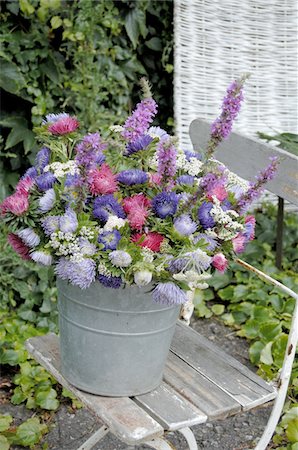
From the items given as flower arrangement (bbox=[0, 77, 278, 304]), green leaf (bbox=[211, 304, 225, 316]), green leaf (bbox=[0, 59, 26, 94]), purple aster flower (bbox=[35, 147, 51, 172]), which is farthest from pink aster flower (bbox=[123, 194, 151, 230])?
green leaf (bbox=[211, 304, 225, 316])

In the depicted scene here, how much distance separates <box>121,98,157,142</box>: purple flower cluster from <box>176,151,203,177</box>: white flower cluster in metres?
0.11

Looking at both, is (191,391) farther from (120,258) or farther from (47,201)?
(47,201)

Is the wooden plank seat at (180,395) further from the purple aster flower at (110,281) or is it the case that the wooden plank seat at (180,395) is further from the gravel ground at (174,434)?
the gravel ground at (174,434)

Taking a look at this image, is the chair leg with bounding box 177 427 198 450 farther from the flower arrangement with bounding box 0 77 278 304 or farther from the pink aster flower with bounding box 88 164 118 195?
the pink aster flower with bounding box 88 164 118 195

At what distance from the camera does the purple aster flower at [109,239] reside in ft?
4.67

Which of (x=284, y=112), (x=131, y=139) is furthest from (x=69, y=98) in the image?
(x=131, y=139)

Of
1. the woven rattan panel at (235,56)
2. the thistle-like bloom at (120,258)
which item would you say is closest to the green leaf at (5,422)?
the thistle-like bloom at (120,258)

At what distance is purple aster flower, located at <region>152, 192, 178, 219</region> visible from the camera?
4.83ft

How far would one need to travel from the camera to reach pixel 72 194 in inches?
57.4

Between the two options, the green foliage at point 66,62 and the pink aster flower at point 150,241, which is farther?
the green foliage at point 66,62

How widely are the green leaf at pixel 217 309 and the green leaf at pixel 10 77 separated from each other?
1244 mm

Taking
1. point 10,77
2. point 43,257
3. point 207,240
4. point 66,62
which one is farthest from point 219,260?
point 66,62

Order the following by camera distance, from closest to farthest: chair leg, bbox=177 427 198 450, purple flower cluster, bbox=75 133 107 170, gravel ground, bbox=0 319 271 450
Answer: purple flower cluster, bbox=75 133 107 170 < chair leg, bbox=177 427 198 450 < gravel ground, bbox=0 319 271 450

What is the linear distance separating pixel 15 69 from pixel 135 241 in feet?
5.55
